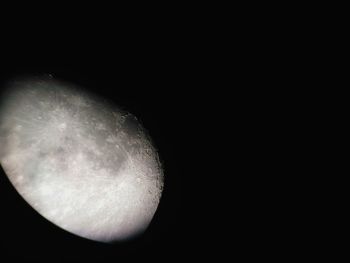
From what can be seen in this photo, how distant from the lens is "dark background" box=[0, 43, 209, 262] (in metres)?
1.08

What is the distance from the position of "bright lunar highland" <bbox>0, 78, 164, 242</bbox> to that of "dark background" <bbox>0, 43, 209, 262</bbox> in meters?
0.06

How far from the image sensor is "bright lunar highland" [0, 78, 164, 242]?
3.75 ft

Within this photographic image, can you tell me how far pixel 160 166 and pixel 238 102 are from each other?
1.79ft

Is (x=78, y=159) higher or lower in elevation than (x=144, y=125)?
lower

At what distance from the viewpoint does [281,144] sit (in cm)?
129

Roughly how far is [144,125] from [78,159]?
15.5 inches

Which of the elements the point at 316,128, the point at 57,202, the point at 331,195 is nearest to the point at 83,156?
the point at 57,202

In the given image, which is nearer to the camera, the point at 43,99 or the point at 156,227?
the point at 43,99

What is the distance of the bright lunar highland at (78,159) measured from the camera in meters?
1.14

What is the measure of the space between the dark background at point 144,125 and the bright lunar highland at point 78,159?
0.06 meters

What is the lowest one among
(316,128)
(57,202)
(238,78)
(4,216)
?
(4,216)

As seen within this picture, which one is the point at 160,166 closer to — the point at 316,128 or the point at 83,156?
the point at 83,156

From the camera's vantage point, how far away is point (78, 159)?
1.21m

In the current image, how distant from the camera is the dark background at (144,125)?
42.4 inches
